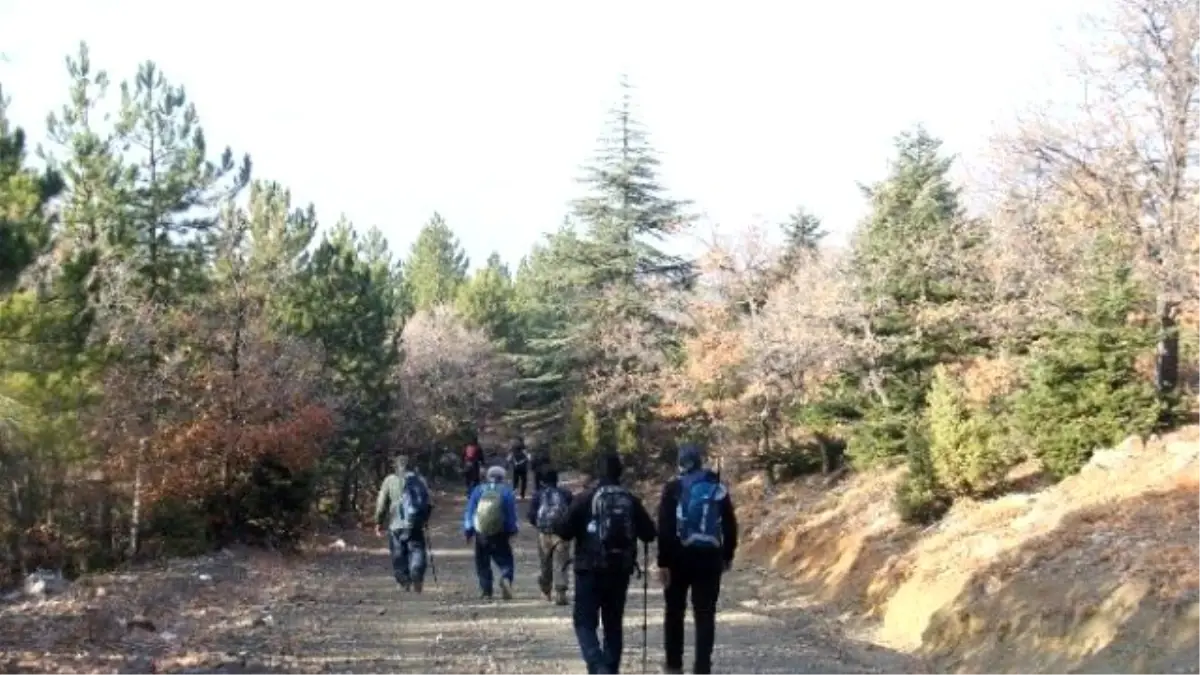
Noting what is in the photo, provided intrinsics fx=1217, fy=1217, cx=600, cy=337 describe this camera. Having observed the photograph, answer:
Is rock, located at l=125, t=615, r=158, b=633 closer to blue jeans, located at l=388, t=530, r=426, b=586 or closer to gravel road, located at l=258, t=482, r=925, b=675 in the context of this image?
gravel road, located at l=258, t=482, r=925, b=675

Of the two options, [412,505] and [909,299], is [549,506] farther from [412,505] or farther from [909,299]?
[909,299]

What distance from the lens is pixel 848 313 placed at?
1167 inches

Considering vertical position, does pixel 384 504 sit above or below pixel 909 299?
below

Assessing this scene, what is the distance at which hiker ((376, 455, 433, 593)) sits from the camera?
59.7 ft

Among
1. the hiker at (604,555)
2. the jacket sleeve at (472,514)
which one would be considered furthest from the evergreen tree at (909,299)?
the hiker at (604,555)

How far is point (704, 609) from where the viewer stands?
10781 millimetres

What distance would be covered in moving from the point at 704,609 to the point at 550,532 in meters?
6.37

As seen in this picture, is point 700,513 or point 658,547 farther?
point 658,547

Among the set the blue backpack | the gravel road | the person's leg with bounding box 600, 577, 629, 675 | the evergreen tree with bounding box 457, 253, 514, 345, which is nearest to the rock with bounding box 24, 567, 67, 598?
the gravel road

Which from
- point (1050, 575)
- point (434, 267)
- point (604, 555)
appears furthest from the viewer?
Result: point (434, 267)

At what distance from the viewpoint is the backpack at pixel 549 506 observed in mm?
16547

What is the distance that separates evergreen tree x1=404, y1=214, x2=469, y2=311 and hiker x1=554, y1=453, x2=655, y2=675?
77.0m

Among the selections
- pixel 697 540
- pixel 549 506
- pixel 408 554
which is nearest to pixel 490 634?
pixel 549 506

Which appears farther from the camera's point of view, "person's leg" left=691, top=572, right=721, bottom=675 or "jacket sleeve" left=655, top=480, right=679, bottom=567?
"person's leg" left=691, top=572, right=721, bottom=675
